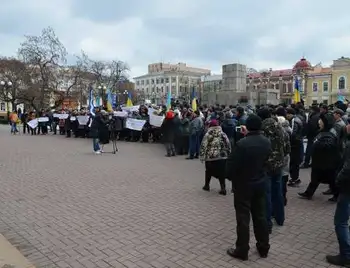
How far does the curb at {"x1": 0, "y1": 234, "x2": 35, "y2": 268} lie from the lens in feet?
13.7

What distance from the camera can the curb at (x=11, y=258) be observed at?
4168mm

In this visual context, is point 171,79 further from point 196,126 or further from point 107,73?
point 196,126

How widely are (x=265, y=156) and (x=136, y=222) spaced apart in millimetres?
2550

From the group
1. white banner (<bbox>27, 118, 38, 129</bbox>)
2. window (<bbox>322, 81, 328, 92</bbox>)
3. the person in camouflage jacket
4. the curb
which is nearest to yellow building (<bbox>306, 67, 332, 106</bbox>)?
window (<bbox>322, 81, 328, 92</bbox>)

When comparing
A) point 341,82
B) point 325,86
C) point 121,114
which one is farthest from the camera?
point 325,86

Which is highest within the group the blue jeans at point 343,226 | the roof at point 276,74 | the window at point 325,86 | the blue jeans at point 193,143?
the roof at point 276,74

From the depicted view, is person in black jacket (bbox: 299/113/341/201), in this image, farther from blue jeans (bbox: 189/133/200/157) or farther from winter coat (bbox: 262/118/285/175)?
blue jeans (bbox: 189/133/200/157)

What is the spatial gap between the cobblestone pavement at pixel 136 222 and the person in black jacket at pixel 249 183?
0.25 meters

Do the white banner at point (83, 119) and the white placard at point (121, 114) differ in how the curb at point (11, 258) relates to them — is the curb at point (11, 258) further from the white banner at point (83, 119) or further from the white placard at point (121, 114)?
the white banner at point (83, 119)

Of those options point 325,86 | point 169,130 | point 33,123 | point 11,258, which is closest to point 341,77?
point 325,86

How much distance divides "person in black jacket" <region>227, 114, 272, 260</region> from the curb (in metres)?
2.51

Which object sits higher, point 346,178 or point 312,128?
point 312,128

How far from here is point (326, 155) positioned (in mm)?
7078

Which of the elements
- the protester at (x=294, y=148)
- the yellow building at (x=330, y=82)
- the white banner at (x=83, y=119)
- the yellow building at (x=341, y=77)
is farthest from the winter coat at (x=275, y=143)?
the yellow building at (x=341, y=77)
